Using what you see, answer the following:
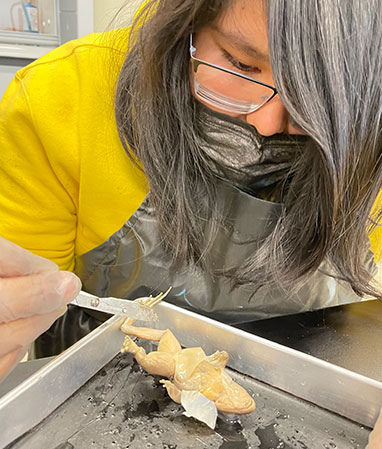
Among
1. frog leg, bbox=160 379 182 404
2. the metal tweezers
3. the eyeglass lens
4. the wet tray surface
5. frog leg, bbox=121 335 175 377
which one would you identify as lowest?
the wet tray surface

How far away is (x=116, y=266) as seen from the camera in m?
1.29

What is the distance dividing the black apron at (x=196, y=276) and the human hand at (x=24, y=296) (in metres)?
0.51

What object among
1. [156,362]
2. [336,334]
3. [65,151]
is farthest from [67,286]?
[336,334]

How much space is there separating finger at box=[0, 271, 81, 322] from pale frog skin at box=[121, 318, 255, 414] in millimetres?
284

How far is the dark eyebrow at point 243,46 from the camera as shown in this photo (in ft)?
2.70

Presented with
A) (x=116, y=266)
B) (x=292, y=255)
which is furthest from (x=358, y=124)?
(x=116, y=266)

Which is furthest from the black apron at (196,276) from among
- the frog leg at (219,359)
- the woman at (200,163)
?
the frog leg at (219,359)

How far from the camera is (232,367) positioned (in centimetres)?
98

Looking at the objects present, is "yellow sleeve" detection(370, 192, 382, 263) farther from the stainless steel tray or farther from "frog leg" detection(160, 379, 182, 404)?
"frog leg" detection(160, 379, 182, 404)

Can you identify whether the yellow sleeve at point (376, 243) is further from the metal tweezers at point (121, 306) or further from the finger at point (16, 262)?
the finger at point (16, 262)

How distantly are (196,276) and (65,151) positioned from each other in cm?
51

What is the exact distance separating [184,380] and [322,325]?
0.47m

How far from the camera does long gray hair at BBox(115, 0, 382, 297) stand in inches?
28.8

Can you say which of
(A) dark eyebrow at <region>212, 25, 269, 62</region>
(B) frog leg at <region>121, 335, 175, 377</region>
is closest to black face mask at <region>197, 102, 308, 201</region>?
(A) dark eyebrow at <region>212, 25, 269, 62</region>
